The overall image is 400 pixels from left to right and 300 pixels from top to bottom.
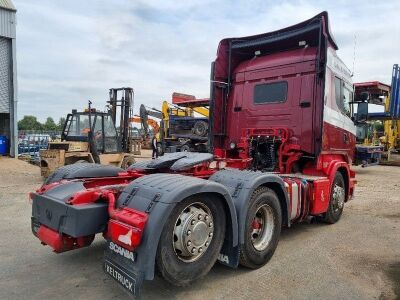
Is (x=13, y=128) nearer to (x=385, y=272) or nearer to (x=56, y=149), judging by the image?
(x=56, y=149)

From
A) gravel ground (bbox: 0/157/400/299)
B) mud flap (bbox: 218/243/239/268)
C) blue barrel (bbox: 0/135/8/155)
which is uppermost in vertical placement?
blue barrel (bbox: 0/135/8/155)

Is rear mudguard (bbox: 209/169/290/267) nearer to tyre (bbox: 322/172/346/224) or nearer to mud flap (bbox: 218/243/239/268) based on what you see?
mud flap (bbox: 218/243/239/268)

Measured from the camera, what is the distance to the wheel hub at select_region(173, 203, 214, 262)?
11.3 ft

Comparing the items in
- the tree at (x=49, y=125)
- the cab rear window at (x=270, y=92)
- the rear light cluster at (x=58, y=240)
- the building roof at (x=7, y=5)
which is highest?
the building roof at (x=7, y=5)

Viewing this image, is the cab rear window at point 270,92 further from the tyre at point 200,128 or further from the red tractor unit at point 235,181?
the tyre at point 200,128

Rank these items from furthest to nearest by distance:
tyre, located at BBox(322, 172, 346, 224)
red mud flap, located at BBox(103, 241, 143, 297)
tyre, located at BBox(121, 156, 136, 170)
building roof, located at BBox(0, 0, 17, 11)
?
building roof, located at BBox(0, 0, 17, 11) → tyre, located at BBox(121, 156, 136, 170) → tyre, located at BBox(322, 172, 346, 224) → red mud flap, located at BBox(103, 241, 143, 297)

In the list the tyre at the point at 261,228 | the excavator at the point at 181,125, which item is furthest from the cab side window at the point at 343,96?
the excavator at the point at 181,125

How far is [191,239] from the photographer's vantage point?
3.49 meters

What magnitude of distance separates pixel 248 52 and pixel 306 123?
1.96m

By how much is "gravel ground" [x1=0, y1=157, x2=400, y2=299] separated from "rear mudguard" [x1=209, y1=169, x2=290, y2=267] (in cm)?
32

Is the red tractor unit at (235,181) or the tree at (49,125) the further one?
the tree at (49,125)

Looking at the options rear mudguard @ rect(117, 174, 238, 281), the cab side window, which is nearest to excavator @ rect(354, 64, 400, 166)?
the cab side window

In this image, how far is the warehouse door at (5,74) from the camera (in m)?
18.6

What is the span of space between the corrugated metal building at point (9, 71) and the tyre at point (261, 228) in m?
17.7
